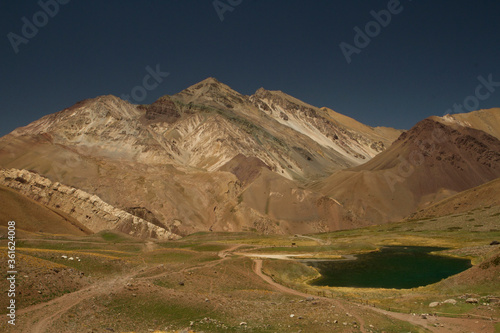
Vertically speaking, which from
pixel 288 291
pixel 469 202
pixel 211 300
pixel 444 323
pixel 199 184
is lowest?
pixel 288 291

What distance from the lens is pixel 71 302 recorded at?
28734 millimetres

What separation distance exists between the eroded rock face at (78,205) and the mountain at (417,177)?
84.3 metres

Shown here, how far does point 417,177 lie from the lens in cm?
17312

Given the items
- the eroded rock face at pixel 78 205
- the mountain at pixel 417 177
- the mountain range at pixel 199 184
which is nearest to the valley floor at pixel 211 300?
the eroded rock face at pixel 78 205

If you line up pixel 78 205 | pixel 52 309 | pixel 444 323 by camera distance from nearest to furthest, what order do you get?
pixel 444 323, pixel 52 309, pixel 78 205

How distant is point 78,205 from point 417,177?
147m

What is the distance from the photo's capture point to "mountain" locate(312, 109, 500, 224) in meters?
158

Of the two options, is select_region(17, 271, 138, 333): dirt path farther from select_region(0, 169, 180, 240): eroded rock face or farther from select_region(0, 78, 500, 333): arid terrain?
select_region(0, 169, 180, 240): eroded rock face

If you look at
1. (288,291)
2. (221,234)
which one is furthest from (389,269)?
(221,234)

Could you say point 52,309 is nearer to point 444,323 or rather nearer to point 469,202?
point 444,323

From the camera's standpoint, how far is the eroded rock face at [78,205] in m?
96.9

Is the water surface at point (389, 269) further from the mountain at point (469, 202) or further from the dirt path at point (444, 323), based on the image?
the mountain at point (469, 202)

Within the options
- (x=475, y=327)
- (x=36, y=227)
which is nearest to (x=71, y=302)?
(x=475, y=327)

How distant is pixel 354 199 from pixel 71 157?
118151mm
